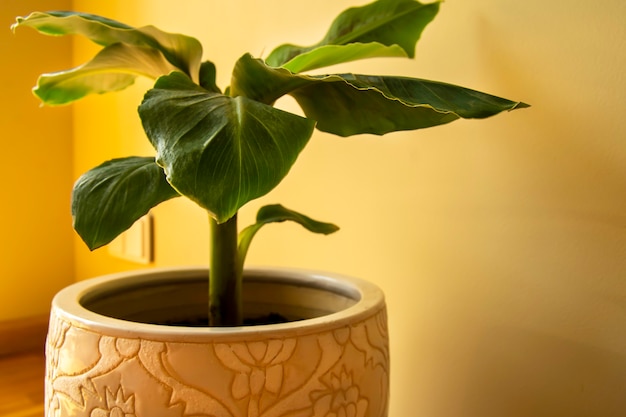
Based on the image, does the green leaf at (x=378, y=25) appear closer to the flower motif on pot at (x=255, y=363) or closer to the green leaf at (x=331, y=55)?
the green leaf at (x=331, y=55)

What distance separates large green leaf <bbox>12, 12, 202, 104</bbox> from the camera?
0.49 m

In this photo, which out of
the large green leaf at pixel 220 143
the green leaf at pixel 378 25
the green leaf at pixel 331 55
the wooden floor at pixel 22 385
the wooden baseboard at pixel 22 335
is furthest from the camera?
the wooden baseboard at pixel 22 335

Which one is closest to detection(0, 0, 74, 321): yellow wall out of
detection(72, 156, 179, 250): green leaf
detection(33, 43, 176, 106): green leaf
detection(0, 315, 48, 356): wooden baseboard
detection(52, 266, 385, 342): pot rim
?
detection(0, 315, 48, 356): wooden baseboard

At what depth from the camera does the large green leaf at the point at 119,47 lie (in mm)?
490

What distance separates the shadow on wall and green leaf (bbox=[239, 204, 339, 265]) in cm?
22

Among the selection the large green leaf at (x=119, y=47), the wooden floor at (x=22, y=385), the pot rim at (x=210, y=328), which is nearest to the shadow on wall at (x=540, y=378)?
the pot rim at (x=210, y=328)

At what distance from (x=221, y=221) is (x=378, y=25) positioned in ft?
1.17

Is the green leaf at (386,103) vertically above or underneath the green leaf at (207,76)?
underneath

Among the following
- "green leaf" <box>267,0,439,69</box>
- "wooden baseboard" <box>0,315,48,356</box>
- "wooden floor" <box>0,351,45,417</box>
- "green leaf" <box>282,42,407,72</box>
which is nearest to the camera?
"green leaf" <box>282,42,407,72</box>

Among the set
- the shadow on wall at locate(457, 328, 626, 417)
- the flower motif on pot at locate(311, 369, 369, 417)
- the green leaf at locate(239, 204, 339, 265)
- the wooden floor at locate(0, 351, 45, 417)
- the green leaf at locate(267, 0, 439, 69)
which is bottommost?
the wooden floor at locate(0, 351, 45, 417)

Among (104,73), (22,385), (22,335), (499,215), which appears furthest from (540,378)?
(22,335)

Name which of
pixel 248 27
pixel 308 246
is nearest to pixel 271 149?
pixel 308 246

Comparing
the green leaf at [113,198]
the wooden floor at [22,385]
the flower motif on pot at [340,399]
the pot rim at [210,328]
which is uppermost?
the green leaf at [113,198]

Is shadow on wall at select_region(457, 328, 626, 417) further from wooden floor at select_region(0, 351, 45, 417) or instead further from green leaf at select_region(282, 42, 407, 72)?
wooden floor at select_region(0, 351, 45, 417)
